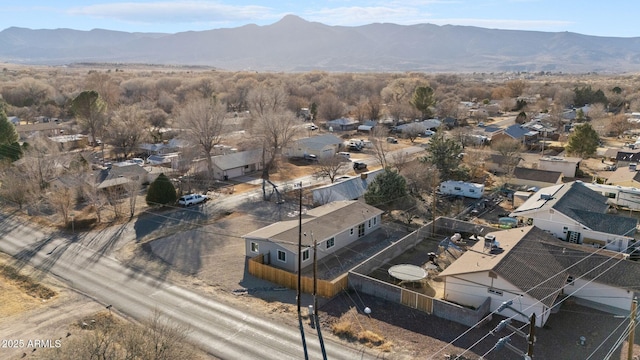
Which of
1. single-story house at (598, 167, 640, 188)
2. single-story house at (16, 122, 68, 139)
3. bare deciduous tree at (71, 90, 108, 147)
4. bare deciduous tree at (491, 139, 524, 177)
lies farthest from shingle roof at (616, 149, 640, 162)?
single-story house at (16, 122, 68, 139)

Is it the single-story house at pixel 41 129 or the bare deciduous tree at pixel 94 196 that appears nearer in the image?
the bare deciduous tree at pixel 94 196

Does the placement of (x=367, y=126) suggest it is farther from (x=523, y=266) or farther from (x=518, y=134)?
(x=523, y=266)

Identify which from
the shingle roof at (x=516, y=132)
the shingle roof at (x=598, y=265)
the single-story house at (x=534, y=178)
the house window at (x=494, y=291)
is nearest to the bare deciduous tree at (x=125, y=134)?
the single-story house at (x=534, y=178)

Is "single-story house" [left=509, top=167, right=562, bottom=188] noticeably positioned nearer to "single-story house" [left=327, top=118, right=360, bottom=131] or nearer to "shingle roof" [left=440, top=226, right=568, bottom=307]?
"shingle roof" [left=440, top=226, right=568, bottom=307]

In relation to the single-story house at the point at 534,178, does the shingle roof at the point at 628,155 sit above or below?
above

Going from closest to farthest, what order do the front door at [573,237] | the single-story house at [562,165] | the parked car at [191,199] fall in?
the front door at [573,237], the parked car at [191,199], the single-story house at [562,165]

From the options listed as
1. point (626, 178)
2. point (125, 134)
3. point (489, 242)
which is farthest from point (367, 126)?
point (489, 242)

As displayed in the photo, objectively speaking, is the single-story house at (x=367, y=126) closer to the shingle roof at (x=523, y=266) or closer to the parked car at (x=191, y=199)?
the parked car at (x=191, y=199)
